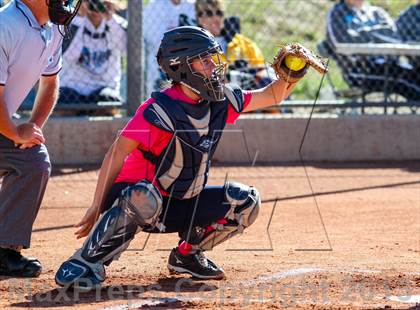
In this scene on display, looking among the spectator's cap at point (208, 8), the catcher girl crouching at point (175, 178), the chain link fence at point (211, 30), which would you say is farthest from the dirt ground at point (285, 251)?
the spectator's cap at point (208, 8)

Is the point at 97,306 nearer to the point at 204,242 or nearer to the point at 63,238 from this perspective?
the point at 204,242

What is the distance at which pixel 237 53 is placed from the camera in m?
9.98

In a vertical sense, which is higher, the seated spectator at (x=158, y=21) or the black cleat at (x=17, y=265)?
the black cleat at (x=17, y=265)

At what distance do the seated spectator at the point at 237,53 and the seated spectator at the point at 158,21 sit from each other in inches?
10.7

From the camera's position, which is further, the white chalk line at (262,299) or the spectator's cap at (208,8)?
the spectator's cap at (208,8)

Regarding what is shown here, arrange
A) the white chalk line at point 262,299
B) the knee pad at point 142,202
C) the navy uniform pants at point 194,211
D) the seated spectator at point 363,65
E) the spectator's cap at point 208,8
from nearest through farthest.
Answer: the white chalk line at point 262,299, the knee pad at point 142,202, the navy uniform pants at point 194,211, the spectator's cap at point 208,8, the seated spectator at point 363,65

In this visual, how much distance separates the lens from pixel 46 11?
522cm

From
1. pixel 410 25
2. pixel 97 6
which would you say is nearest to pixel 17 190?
pixel 97 6

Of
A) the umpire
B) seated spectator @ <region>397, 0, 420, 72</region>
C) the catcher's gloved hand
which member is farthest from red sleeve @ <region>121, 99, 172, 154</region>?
seated spectator @ <region>397, 0, 420, 72</region>

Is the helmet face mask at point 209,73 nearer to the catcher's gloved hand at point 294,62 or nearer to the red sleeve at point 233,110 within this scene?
the red sleeve at point 233,110

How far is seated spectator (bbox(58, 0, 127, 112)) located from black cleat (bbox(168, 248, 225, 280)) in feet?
14.4

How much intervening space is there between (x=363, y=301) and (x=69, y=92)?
541 cm

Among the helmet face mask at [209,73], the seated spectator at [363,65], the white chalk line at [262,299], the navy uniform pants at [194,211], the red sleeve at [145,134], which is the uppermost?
the helmet face mask at [209,73]

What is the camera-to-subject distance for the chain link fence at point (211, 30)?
9.45m
